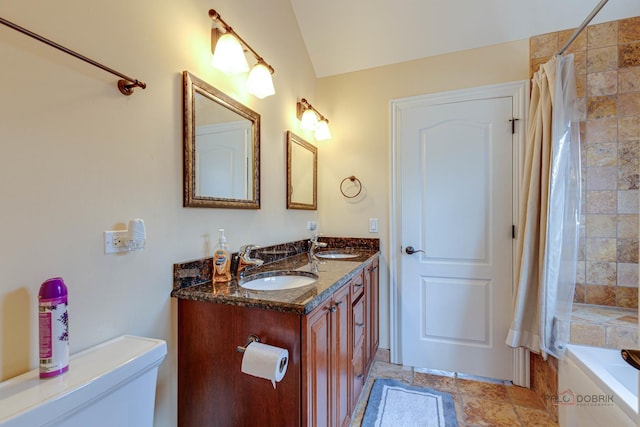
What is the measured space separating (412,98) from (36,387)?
2.55 metres

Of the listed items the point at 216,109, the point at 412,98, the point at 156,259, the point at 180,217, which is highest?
the point at 412,98

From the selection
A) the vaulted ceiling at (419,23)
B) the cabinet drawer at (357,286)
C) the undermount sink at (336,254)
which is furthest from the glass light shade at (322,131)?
the cabinet drawer at (357,286)

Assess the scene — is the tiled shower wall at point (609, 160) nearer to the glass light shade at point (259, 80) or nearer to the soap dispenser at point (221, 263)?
the glass light shade at point (259, 80)

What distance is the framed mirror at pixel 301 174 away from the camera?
6.79ft

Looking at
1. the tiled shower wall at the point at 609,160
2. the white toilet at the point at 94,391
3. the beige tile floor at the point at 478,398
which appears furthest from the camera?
the tiled shower wall at the point at 609,160

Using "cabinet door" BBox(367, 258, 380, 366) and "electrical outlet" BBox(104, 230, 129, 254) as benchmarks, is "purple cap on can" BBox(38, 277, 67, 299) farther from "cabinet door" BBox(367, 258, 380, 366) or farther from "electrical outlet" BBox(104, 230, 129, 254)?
"cabinet door" BBox(367, 258, 380, 366)

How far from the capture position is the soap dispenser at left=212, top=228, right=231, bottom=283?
1288 millimetres

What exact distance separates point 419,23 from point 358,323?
2204mm

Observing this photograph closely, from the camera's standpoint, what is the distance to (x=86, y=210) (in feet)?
2.83

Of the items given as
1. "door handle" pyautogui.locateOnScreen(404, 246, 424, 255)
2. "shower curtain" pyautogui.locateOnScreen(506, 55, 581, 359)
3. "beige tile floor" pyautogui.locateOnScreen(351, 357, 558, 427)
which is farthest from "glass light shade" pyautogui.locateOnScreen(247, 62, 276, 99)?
"beige tile floor" pyautogui.locateOnScreen(351, 357, 558, 427)

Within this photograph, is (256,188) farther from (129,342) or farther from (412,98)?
(412,98)

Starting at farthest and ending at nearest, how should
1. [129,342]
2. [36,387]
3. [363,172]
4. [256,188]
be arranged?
[363,172] < [256,188] < [129,342] < [36,387]

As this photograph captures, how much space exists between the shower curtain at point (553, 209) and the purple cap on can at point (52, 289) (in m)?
2.28

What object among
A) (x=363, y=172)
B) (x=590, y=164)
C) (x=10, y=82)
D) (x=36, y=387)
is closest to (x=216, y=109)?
(x=10, y=82)
